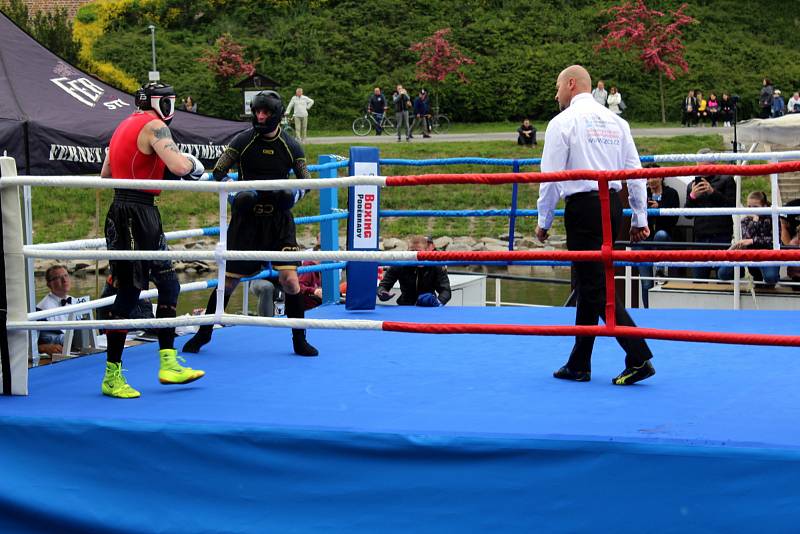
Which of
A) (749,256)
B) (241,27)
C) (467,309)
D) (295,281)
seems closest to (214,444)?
(295,281)

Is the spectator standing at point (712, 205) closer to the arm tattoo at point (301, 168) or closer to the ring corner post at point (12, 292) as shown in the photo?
the arm tattoo at point (301, 168)

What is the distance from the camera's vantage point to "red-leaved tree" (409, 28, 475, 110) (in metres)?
33.6

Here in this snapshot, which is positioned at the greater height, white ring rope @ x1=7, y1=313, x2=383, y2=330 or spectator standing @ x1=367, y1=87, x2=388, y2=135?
spectator standing @ x1=367, y1=87, x2=388, y2=135

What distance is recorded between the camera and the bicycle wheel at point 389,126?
1273 inches

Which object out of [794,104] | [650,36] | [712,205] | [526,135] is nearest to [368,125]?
[526,135]

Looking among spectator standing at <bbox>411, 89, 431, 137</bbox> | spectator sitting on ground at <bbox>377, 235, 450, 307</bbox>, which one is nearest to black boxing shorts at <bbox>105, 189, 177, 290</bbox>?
spectator sitting on ground at <bbox>377, 235, 450, 307</bbox>

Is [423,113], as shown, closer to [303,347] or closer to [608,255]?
[303,347]

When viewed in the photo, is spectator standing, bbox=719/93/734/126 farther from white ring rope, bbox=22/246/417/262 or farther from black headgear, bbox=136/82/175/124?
white ring rope, bbox=22/246/417/262

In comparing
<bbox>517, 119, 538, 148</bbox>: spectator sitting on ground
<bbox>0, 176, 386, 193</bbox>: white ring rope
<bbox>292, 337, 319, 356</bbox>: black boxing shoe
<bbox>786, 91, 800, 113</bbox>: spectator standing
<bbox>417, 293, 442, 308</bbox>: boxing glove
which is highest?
<bbox>786, 91, 800, 113</bbox>: spectator standing

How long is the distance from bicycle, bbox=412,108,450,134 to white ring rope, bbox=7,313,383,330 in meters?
28.1

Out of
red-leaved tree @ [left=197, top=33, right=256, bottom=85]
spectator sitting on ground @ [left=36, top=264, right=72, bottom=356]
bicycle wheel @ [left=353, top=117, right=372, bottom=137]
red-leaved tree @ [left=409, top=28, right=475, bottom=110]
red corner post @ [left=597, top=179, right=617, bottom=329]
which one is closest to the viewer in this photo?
red corner post @ [left=597, top=179, right=617, bottom=329]

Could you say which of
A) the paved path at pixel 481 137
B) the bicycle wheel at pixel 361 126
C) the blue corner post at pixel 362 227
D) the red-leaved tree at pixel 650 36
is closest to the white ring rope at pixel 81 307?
the blue corner post at pixel 362 227

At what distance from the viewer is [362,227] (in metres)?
7.26

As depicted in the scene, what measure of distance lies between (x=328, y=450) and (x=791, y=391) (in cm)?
203
